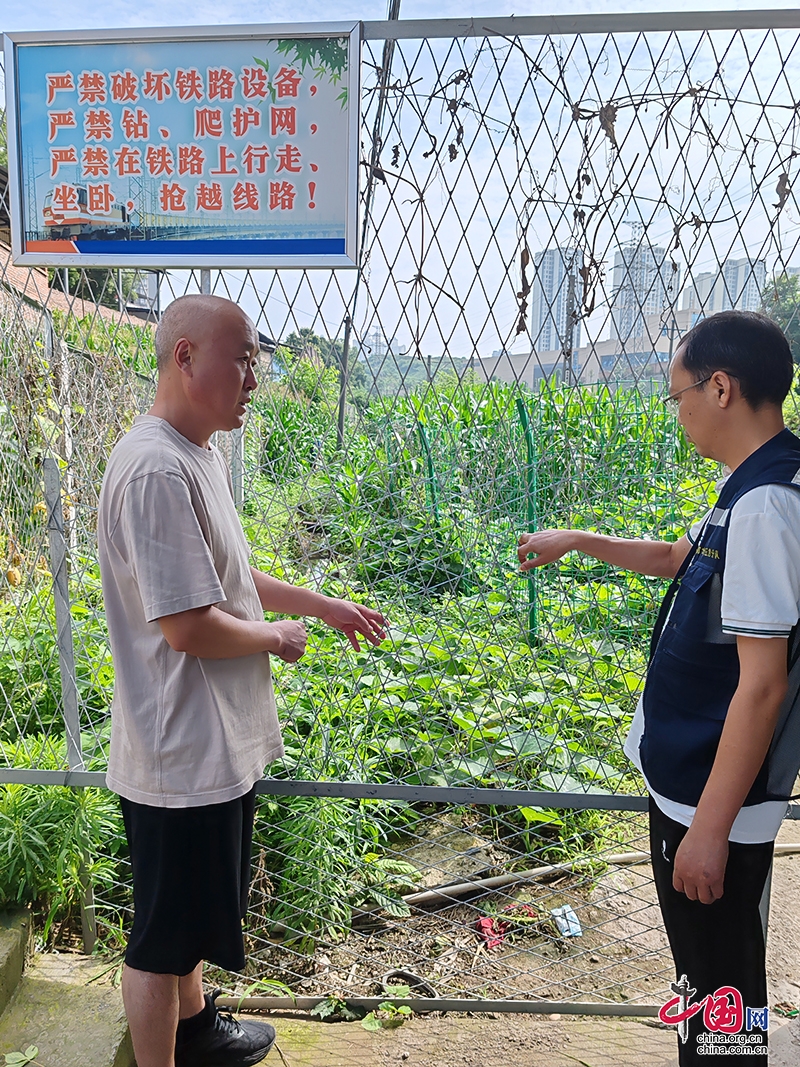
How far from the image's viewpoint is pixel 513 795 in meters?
1.96

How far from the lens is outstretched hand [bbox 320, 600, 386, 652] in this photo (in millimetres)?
1766

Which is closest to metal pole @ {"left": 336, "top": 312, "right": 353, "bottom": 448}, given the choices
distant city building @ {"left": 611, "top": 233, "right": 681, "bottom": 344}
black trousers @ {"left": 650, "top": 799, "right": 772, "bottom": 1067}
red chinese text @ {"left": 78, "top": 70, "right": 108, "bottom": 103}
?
distant city building @ {"left": 611, "top": 233, "right": 681, "bottom": 344}

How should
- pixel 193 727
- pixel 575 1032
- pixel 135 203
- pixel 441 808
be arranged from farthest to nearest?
pixel 441 808
pixel 575 1032
pixel 135 203
pixel 193 727

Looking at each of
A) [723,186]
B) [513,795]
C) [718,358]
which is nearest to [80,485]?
[513,795]

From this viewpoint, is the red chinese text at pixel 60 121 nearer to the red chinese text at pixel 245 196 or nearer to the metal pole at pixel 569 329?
the red chinese text at pixel 245 196

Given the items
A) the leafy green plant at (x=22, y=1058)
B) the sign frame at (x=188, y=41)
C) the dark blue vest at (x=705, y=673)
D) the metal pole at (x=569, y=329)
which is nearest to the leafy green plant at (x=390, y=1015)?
the leafy green plant at (x=22, y=1058)

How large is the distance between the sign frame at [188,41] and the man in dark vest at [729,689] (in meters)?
0.82

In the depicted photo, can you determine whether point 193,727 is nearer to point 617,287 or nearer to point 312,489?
point 312,489

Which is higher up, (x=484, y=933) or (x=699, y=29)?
(x=699, y=29)

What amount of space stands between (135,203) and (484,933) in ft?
7.41

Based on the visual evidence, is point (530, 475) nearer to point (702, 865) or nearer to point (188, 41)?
point (702, 865)

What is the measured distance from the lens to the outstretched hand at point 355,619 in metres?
1.77

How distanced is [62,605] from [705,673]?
1.58 metres

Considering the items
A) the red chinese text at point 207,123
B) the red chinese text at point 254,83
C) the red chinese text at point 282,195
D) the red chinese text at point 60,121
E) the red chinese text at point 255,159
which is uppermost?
the red chinese text at point 254,83
